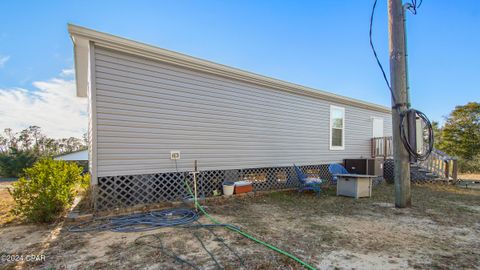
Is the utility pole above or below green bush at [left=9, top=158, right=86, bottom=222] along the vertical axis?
above

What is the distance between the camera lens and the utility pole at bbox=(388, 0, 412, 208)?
4738mm

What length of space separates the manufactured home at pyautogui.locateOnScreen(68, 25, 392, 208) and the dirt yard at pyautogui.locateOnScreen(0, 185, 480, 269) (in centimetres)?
137

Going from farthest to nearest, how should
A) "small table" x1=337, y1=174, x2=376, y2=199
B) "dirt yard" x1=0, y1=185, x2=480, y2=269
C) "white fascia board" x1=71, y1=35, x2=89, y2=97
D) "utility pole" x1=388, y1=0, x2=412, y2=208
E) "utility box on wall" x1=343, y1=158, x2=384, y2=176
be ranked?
"utility box on wall" x1=343, y1=158, x2=384, y2=176 → "small table" x1=337, y1=174, x2=376, y2=199 → "utility pole" x1=388, y1=0, x2=412, y2=208 → "white fascia board" x1=71, y1=35, x2=89, y2=97 → "dirt yard" x1=0, y1=185, x2=480, y2=269

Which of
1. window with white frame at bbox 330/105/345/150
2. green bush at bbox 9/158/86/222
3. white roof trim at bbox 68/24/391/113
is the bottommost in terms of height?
green bush at bbox 9/158/86/222

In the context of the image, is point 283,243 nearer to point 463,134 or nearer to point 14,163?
point 14,163

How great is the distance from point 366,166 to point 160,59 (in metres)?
7.38

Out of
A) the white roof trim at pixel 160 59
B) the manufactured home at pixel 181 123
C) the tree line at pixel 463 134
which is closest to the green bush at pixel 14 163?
the white roof trim at pixel 160 59

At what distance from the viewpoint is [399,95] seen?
4777mm

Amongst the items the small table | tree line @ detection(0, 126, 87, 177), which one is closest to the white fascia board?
tree line @ detection(0, 126, 87, 177)

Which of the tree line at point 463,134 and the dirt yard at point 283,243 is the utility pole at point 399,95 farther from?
the tree line at point 463,134

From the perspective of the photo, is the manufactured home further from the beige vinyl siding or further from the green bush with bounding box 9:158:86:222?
the green bush with bounding box 9:158:86:222

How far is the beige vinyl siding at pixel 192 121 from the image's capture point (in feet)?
14.8

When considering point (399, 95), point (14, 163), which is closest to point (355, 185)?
point (399, 95)

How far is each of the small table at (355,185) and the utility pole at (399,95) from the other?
102 centimetres
